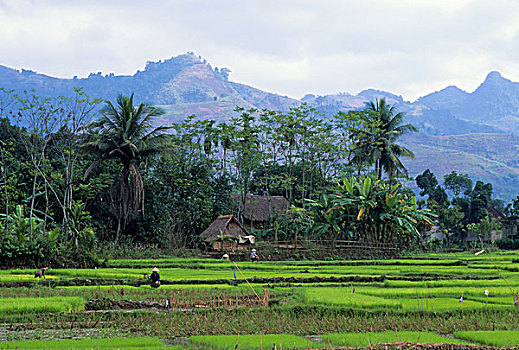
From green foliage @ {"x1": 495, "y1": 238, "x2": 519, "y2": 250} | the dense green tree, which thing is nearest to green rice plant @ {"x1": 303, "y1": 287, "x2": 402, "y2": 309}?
green foliage @ {"x1": 495, "y1": 238, "x2": 519, "y2": 250}

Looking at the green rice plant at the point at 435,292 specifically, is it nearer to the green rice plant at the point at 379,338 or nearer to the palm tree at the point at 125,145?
the green rice plant at the point at 379,338

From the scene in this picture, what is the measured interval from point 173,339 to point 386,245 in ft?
70.3

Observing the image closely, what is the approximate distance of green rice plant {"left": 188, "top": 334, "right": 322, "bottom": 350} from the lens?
Answer: 6.38m

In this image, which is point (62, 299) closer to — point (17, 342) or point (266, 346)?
point (17, 342)

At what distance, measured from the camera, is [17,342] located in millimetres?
6473

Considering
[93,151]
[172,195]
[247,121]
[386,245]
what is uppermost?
[247,121]

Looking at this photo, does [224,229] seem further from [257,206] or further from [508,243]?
[508,243]

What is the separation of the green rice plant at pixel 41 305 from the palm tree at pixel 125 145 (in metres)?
17.1

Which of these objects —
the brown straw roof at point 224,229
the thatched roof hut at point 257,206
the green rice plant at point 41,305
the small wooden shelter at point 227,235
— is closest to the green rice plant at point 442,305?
the green rice plant at point 41,305

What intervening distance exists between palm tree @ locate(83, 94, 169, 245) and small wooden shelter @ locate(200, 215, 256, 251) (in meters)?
3.67

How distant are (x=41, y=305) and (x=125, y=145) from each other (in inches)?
718

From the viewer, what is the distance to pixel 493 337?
6.95 m

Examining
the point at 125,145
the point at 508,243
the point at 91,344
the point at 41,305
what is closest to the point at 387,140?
the point at 508,243

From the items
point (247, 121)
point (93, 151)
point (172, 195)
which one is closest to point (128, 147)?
point (93, 151)
